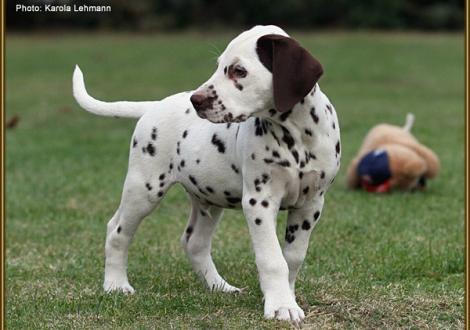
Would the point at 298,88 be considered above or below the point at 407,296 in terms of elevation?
above

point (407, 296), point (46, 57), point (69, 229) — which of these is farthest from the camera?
point (46, 57)

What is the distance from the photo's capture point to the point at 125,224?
5.82 metres

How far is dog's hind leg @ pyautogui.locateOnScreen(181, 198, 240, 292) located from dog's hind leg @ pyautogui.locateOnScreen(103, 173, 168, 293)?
1.20ft

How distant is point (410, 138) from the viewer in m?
9.95

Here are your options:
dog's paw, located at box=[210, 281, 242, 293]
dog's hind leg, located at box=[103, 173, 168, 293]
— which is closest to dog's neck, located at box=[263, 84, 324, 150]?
dog's hind leg, located at box=[103, 173, 168, 293]

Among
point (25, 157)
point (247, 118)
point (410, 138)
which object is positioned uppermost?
point (247, 118)

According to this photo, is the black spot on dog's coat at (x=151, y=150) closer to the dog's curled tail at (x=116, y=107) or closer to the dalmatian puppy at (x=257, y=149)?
the dalmatian puppy at (x=257, y=149)

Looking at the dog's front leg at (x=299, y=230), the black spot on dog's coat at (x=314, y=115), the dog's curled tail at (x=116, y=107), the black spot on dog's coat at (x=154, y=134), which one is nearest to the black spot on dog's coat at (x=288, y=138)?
the black spot on dog's coat at (x=314, y=115)

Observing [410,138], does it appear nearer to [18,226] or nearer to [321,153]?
[18,226]

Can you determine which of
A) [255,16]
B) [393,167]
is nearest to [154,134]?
[393,167]

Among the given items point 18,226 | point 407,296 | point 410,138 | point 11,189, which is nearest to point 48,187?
point 11,189

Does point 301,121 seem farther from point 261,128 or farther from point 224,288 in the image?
point 224,288

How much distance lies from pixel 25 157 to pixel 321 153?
762cm

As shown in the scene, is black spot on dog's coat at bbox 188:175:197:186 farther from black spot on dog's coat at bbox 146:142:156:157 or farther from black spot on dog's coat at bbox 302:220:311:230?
black spot on dog's coat at bbox 302:220:311:230
